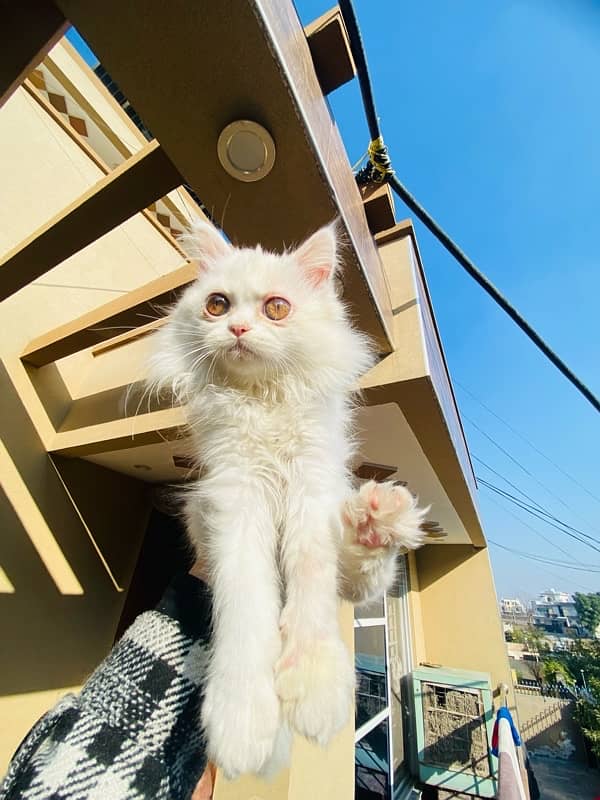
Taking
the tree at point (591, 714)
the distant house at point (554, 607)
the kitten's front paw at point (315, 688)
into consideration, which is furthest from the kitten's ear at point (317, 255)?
the distant house at point (554, 607)

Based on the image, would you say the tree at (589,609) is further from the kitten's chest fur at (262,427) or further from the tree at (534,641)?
the kitten's chest fur at (262,427)

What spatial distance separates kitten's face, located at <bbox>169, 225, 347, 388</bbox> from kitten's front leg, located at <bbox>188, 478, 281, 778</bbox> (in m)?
0.18

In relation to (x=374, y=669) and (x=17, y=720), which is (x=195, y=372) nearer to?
(x=17, y=720)

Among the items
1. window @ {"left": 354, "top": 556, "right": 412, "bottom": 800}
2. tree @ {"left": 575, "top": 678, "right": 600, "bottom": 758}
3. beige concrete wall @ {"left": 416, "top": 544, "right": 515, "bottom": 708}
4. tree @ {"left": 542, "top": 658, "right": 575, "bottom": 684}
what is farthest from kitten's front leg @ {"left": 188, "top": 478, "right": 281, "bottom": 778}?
tree @ {"left": 542, "top": 658, "right": 575, "bottom": 684}

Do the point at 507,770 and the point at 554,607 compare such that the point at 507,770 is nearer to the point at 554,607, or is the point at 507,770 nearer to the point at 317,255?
the point at 317,255

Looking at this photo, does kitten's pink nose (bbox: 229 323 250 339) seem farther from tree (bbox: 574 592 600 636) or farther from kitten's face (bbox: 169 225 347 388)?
tree (bbox: 574 592 600 636)

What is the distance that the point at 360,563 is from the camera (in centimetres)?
45

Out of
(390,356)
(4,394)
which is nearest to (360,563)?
(390,356)

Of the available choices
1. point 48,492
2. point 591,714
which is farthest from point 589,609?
point 48,492

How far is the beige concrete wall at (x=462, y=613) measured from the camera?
337cm

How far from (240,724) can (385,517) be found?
0.77ft

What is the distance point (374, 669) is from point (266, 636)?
11.3ft

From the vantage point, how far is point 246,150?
0.63 meters

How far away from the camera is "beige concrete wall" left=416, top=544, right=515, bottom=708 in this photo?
3369 millimetres
